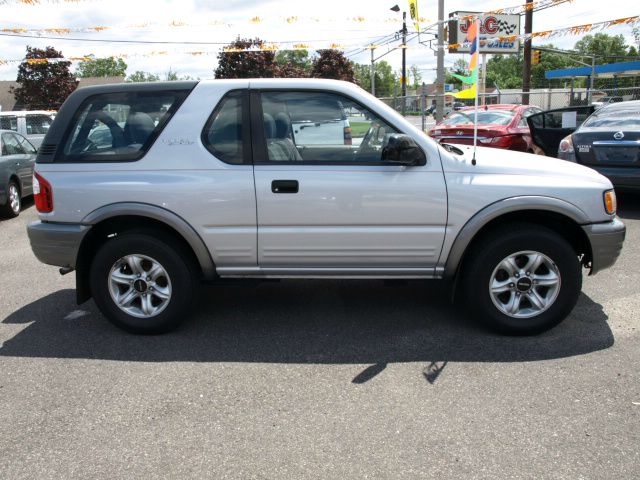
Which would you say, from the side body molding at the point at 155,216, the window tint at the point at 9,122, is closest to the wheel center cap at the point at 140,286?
the side body molding at the point at 155,216

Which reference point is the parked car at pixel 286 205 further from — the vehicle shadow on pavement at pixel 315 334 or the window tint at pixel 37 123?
the window tint at pixel 37 123

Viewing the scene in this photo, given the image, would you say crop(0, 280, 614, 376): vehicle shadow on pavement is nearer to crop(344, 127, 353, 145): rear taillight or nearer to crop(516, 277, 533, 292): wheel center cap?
crop(516, 277, 533, 292): wheel center cap

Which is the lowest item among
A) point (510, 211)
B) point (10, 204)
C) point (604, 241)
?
point (10, 204)

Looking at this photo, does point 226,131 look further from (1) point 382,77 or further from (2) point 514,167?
(1) point 382,77

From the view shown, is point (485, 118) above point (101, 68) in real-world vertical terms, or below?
below

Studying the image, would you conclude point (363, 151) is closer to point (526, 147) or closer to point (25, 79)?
point (526, 147)

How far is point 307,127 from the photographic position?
4.37m

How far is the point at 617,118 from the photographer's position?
346 inches

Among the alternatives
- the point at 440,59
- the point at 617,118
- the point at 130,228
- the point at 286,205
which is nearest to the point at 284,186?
the point at 286,205

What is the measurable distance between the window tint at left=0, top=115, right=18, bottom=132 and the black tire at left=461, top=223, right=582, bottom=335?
1457 cm

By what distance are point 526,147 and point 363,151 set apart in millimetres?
8860

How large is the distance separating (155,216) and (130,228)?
14.9 inches

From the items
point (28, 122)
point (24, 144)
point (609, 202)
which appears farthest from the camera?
point (28, 122)

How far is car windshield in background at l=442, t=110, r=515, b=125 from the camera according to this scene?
Answer: 12.1 m
